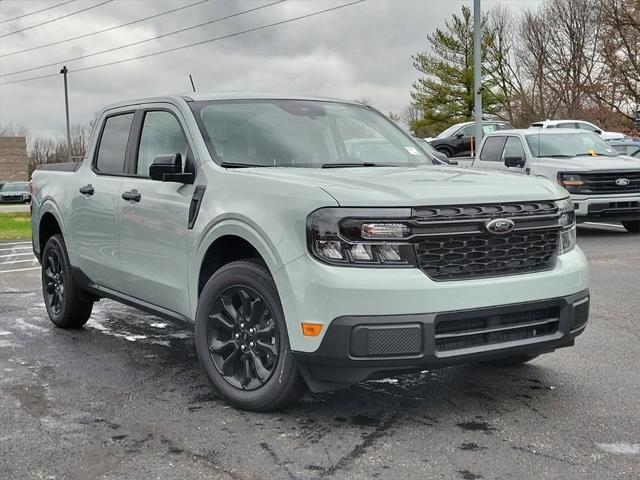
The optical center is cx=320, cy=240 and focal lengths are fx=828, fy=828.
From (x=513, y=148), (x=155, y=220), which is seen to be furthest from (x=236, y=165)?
(x=513, y=148)

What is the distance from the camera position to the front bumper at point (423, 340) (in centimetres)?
396

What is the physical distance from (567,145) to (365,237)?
12063 mm

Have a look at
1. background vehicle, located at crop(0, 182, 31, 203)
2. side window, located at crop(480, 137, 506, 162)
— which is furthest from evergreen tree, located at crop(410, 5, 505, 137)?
side window, located at crop(480, 137, 506, 162)

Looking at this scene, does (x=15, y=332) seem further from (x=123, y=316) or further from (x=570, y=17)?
(x=570, y=17)

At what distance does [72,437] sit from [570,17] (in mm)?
56601

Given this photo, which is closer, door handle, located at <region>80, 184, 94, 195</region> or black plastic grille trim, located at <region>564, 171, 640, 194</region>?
door handle, located at <region>80, 184, 94, 195</region>

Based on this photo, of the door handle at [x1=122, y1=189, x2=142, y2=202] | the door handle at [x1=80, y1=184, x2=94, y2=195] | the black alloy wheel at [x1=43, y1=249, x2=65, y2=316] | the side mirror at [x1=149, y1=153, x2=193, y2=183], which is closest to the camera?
the side mirror at [x1=149, y1=153, x2=193, y2=183]

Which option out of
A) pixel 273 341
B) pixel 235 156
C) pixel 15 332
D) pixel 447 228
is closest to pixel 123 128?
pixel 235 156

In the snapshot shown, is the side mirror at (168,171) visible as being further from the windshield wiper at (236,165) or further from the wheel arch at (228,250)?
the wheel arch at (228,250)

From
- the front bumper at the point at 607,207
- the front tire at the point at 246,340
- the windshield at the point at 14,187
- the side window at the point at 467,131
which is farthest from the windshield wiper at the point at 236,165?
the windshield at the point at 14,187

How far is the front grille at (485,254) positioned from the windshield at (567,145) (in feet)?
35.7

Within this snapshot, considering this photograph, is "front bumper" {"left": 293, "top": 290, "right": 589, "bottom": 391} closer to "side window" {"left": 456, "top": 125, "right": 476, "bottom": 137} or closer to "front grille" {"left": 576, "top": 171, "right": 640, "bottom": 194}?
"front grille" {"left": 576, "top": 171, "right": 640, "bottom": 194}

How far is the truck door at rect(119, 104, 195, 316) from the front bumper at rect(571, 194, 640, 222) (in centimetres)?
965

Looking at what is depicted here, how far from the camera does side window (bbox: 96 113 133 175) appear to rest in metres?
6.12
